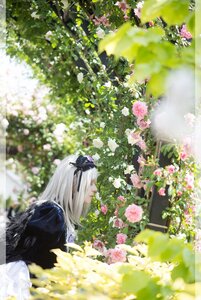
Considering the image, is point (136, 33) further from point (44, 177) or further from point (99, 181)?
point (44, 177)

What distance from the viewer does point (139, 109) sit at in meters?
3.35

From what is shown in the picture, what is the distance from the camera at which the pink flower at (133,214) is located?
332cm

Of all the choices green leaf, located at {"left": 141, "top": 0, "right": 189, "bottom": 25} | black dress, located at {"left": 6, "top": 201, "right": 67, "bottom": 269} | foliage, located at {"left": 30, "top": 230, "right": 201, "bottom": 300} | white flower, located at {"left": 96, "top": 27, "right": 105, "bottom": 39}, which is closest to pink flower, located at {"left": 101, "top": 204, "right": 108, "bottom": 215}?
black dress, located at {"left": 6, "top": 201, "right": 67, "bottom": 269}

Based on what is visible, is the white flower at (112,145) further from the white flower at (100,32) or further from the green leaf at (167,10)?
the green leaf at (167,10)

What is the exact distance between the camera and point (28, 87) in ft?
25.0

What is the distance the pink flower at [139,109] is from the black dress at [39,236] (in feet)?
2.39

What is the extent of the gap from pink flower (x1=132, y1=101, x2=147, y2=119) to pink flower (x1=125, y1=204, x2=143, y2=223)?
485 millimetres

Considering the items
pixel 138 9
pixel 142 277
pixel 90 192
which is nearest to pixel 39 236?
pixel 90 192

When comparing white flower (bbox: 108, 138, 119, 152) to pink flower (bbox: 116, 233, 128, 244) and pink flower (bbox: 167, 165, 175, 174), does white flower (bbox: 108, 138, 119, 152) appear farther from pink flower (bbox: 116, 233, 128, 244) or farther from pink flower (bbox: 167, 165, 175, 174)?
pink flower (bbox: 116, 233, 128, 244)

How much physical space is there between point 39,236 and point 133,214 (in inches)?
24.7

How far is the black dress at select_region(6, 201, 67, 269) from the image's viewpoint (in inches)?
113

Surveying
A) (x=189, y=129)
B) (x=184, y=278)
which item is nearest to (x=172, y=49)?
(x=184, y=278)

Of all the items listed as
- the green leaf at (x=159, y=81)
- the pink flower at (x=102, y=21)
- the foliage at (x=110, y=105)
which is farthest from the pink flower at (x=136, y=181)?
the green leaf at (x=159, y=81)

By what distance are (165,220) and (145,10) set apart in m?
2.27
